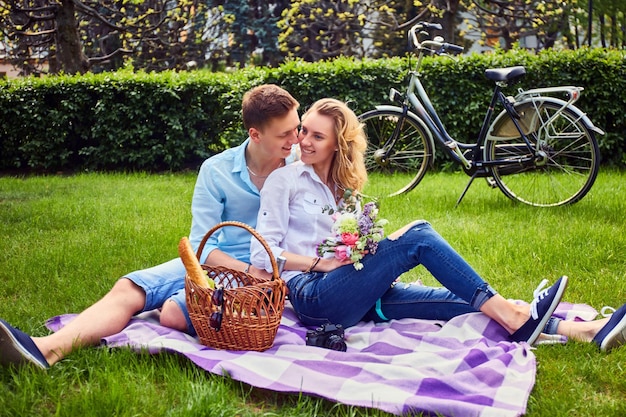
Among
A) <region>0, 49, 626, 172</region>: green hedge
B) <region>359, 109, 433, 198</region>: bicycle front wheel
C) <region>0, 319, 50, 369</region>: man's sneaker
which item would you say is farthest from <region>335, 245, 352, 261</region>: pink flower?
<region>0, 49, 626, 172</region>: green hedge

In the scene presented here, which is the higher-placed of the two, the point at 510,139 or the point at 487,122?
the point at 487,122

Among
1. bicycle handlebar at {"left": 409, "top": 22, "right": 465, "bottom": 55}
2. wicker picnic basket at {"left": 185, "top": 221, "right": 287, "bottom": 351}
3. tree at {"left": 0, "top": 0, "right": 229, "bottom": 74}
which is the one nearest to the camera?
wicker picnic basket at {"left": 185, "top": 221, "right": 287, "bottom": 351}

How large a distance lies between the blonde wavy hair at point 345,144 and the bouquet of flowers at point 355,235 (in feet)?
1.04

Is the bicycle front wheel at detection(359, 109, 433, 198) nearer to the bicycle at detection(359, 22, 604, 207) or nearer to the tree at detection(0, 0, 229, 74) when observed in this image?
the bicycle at detection(359, 22, 604, 207)

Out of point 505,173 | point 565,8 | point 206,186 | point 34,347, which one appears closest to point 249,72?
point 505,173

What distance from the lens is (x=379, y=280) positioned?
321cm

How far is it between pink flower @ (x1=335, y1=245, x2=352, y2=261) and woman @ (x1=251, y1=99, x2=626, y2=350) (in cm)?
6

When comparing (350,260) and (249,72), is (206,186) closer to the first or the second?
(350,260)

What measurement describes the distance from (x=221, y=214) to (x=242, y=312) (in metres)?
0.72

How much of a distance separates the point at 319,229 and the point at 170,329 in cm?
80

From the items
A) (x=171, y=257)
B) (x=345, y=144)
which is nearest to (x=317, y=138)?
(x=345, y=144)

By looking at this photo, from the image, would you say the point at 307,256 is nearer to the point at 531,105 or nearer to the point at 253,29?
the point at 531,105

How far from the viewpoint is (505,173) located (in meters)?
6.17

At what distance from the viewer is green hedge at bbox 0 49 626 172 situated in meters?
8.52
